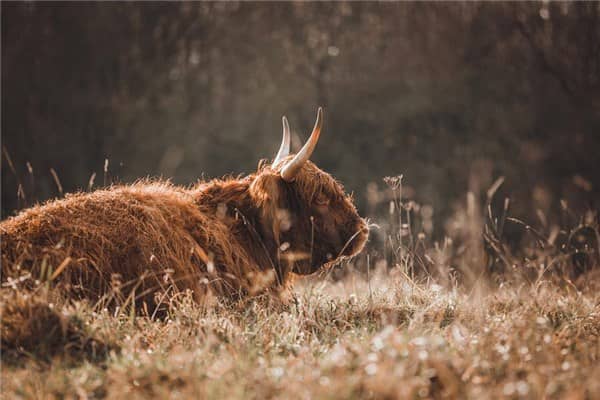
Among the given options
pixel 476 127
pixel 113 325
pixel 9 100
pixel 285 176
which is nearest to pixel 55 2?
pixel 9 100

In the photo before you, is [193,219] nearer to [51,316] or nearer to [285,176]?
[285,176]

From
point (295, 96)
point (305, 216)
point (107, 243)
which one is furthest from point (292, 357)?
point (295, 96)

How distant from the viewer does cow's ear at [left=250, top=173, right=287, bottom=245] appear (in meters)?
4.48

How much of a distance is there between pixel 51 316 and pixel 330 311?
158 centimetres

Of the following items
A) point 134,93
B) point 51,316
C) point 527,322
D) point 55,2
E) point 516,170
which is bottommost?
point 516,170

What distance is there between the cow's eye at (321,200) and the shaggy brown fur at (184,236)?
0.03ft

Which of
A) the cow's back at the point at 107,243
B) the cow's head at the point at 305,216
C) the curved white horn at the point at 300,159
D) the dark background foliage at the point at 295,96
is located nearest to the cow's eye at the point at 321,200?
the cow's head at the point at 305,216

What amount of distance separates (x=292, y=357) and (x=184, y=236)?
4.77 feet

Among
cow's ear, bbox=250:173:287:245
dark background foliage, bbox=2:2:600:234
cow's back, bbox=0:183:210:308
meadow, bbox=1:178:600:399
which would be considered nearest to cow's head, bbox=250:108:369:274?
cow's ear, bbox=250:173:287:245

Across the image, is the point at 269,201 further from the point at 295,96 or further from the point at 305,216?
the point at 295,96

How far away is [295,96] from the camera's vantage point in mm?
22016

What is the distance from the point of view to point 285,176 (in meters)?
4.55

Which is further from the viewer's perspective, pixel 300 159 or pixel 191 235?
pixel 300 159

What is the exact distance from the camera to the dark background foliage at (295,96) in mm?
18547
